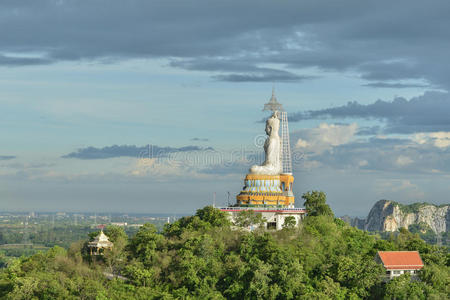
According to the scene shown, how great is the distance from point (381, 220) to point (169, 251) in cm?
14822

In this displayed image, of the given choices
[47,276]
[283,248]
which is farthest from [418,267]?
[47,276]

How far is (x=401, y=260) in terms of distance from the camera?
46.2m

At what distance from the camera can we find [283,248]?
152 ft

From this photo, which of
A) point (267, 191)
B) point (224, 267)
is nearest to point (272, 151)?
point (267, 191)

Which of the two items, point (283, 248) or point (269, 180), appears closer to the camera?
point (283, 248)

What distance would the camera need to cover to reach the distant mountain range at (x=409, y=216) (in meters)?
182

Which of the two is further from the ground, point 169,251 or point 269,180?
point 269,180

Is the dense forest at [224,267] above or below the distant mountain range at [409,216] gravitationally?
below

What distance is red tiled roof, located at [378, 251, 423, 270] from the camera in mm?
45781

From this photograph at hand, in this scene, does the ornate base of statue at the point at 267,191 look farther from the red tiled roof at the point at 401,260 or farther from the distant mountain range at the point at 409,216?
the distant mountain range at the point at 409,216

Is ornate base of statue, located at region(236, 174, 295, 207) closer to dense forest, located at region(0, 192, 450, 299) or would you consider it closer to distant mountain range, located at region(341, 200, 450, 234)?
dense forest, located at region(0, 192, 450, 299)

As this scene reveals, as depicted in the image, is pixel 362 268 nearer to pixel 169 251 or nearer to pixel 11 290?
pixel 169 251

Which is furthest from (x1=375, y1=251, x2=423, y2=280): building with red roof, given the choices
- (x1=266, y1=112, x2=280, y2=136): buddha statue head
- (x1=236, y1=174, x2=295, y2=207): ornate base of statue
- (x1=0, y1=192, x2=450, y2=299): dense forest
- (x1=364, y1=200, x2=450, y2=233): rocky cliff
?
(x1=364, y1=200, x2=450, y2=233): rocky cliff

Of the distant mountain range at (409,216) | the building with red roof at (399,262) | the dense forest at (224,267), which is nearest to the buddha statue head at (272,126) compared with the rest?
the dense forest at (224,267)
